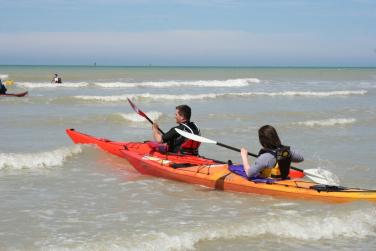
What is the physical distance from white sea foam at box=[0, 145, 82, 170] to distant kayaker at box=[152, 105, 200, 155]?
1850 millimetres

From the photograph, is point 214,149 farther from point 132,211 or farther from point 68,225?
point 68,225

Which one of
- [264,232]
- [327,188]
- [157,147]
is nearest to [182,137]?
[157,147]

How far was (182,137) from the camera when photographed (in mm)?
7676

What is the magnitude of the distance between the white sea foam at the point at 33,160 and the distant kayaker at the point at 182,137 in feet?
6.07

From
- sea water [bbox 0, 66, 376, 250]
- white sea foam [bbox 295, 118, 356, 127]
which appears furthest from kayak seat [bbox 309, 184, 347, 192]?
white sea foam [bbox 295, 118, 356, 127]

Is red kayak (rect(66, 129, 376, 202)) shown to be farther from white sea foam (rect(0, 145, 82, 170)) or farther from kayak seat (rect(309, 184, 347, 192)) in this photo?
white sea foam (rect(0, 145, 82, 170))

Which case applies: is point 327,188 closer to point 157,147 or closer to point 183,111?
point 183,111

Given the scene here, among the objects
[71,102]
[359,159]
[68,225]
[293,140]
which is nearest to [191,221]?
[68,225]

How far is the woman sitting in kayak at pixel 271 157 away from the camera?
589 cm

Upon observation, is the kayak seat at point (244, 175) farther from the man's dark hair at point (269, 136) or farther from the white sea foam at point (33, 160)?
the white sea foam at point (33, 160)

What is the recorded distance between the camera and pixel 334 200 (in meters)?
5.96

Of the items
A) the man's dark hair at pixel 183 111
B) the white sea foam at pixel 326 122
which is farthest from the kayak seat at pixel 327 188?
the white sea foam at pixel 326 122

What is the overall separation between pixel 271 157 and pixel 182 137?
1.97 meters

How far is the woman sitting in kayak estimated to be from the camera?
5.89 meters
